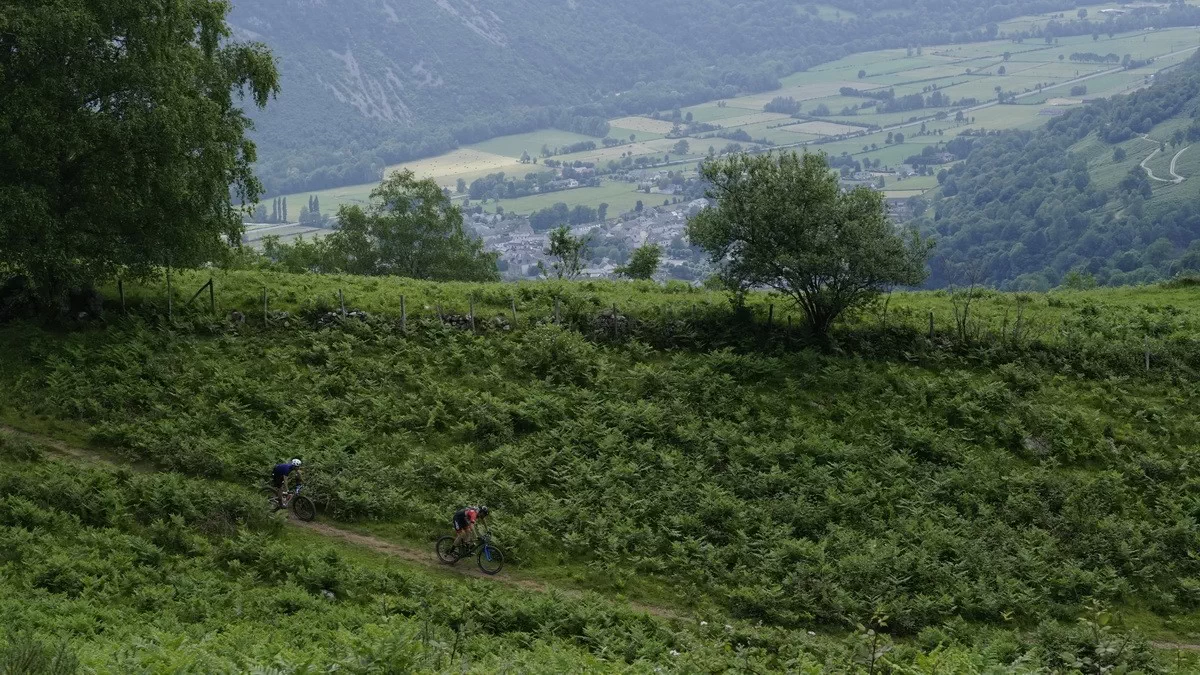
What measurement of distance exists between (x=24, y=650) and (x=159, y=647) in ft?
9.58

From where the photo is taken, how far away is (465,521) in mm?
30391

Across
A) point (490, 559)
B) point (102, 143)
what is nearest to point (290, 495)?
point (490, 559)

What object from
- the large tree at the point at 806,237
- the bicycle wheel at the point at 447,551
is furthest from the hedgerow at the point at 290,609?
the large tree at the point at 806,237

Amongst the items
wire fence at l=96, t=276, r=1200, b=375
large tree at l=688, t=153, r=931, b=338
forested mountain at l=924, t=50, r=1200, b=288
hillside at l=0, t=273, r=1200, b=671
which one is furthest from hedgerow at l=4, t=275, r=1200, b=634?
forested mountain at l=924, t=50, r=1200, b=288

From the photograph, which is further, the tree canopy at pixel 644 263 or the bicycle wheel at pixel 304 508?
the tree canopy at pixel 644 263

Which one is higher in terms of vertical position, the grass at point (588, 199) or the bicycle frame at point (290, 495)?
the grass at point (588, 199)

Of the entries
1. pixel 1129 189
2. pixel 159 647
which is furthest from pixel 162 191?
pixel 1129 189

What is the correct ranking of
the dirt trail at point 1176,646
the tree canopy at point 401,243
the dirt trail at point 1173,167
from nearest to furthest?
1. the dirt trail at point 1176,646
2. the tree canopy at point 401,243
3. the dirt trail at point 1173,167

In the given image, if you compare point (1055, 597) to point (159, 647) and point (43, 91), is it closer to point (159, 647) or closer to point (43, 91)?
point (159, 647)

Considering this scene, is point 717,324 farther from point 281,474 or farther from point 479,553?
point 281,474

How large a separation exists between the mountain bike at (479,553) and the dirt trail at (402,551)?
18cm

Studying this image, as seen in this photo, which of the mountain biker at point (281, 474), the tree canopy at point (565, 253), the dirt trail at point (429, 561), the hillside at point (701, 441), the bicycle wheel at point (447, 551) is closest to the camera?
the dirt trail at point (429, 561)

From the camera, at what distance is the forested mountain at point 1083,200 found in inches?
4471

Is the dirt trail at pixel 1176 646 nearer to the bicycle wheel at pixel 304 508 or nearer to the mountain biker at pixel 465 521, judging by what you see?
the mountain biker at pixel 465 521
